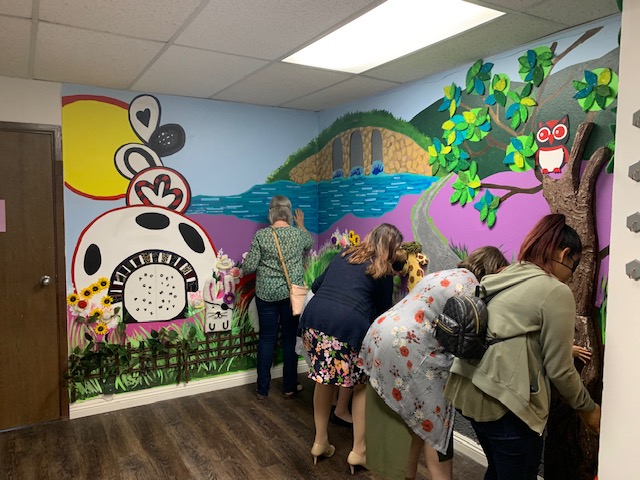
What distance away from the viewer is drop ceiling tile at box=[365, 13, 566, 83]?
2125 mm

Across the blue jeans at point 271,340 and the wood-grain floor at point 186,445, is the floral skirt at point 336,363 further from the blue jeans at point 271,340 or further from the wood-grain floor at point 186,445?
the blue jeans at point 271,340

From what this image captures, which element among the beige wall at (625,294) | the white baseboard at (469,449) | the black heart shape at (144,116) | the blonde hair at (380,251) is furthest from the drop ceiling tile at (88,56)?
the white baseboard at (469,449)

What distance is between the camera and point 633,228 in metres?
1.35

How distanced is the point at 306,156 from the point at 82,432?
262cm

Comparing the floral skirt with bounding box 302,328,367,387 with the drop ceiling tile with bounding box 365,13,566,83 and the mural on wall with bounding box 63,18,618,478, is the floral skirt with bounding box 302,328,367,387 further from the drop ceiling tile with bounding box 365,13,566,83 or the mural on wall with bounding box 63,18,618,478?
the drop ceiling tile with bounding box 365,13,566,83

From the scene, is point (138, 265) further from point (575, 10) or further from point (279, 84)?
point (575, 10)

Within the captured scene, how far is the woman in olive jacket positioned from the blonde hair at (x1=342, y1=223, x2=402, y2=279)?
2.69 feet

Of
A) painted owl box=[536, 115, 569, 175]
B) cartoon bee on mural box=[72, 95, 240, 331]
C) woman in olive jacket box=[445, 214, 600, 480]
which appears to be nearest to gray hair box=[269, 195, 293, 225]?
cartoon bee on mural box=[72, 95, 240, 331]

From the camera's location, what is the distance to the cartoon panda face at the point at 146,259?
10.9ft

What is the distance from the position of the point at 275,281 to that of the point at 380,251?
1.21 metres

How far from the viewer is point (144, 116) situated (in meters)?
3.43

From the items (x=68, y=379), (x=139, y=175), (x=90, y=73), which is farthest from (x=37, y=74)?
(x=68, y=379)

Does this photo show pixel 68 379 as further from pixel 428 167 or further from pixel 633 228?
pixel 633 228

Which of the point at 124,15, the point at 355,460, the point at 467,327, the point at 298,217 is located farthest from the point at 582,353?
the point at 298,217
